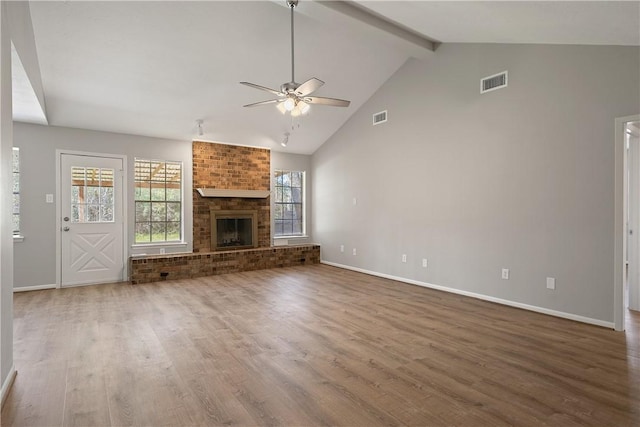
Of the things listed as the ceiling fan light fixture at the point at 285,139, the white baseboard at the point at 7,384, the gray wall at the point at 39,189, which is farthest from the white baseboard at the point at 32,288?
the ceiling fan light fixture at the point at 285,139

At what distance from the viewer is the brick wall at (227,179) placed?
22.4 ft

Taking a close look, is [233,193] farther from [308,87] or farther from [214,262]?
[308,87]

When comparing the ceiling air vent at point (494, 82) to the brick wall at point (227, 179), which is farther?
the brick wall at point (227, 179)

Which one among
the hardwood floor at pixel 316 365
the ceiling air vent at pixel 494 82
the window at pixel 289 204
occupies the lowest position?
the hardwood floor at pixel 316 365

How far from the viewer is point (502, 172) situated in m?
4.42

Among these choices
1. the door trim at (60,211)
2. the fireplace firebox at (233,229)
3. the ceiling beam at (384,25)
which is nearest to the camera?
the ceiling beam at (384,25)

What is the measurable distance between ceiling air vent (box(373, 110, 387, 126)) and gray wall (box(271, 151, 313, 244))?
2.31 metres

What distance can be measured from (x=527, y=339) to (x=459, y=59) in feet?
12.0

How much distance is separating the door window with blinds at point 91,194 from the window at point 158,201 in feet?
1.43

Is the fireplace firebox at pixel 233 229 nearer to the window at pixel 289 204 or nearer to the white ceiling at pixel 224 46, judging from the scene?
the window at pixel 289 204

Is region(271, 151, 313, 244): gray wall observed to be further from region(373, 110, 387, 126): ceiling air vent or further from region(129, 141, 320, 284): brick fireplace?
region(373, 110, 387, 126): ceiling air vent

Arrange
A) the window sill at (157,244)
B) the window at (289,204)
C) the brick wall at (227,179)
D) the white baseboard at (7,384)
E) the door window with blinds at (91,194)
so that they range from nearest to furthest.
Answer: the white baseboard at (7,384), the door window with blinds at (91,194), the window sill at (157,244), the brick wall at (227,179), the window at (289,204)

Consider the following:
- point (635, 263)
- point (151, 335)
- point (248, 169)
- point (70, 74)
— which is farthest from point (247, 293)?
point (635, 263)

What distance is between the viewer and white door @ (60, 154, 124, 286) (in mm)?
5672
